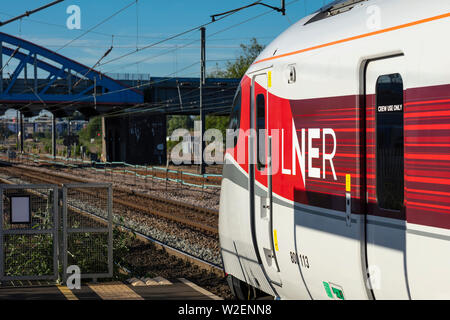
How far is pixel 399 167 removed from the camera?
5.36 m

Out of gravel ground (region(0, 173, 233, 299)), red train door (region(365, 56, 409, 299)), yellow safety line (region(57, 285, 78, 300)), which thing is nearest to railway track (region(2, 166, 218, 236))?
gravel ground (region(0, 173, 233, 299))

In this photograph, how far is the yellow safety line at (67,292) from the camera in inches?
348

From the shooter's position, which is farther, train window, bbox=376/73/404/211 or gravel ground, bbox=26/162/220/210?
gravel ground, bbox=26/162/220/210

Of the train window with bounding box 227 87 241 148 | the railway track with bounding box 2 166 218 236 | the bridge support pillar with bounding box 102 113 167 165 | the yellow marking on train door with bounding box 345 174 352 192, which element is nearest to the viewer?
the yellow marking on train door with bounding box 345 174 352 192

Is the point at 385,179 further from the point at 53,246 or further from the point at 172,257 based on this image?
the point at 172,257

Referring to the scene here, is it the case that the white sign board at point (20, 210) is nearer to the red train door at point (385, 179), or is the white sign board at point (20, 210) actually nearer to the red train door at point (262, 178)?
the red train door at point (262, 178)

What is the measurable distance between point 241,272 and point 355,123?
3300 millimetres

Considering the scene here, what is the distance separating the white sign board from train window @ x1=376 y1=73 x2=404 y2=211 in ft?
20.8

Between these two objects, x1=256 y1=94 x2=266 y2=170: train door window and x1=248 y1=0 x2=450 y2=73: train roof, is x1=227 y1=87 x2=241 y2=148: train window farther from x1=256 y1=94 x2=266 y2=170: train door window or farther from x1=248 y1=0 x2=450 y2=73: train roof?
x1=256 y1=94 x2=266 y2=170: train door window

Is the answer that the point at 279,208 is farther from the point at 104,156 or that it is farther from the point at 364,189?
the point at 104,156

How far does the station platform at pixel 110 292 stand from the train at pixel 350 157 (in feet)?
4.80

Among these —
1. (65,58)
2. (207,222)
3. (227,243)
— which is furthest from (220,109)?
(227,243)

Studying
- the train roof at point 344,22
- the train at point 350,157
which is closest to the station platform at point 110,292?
the train at point 350,157

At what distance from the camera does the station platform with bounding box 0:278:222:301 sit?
8773 millimetres
